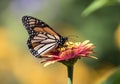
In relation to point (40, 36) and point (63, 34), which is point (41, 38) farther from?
point (63, 34)

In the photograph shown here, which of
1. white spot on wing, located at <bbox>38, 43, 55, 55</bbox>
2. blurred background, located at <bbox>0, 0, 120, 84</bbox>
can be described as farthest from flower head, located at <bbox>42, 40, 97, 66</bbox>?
blurred background, located at <bbox>0, 0, 120, 84</bbox>

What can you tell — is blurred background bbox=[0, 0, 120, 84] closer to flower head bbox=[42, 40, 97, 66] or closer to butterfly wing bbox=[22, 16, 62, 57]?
butterfly wing bbox=[22, 16, 62, 57]

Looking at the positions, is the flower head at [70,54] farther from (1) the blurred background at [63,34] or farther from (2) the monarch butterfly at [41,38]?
(1) the blurred background at [63,34]

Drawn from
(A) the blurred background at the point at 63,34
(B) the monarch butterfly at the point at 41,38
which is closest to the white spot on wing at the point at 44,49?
(B) the monarch butterfly at the point at 41,38

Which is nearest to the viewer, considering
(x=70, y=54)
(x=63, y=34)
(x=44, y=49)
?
(x=70, y=54)

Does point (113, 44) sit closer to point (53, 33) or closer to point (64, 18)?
point (64, 18)

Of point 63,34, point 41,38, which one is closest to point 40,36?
point 41,38
